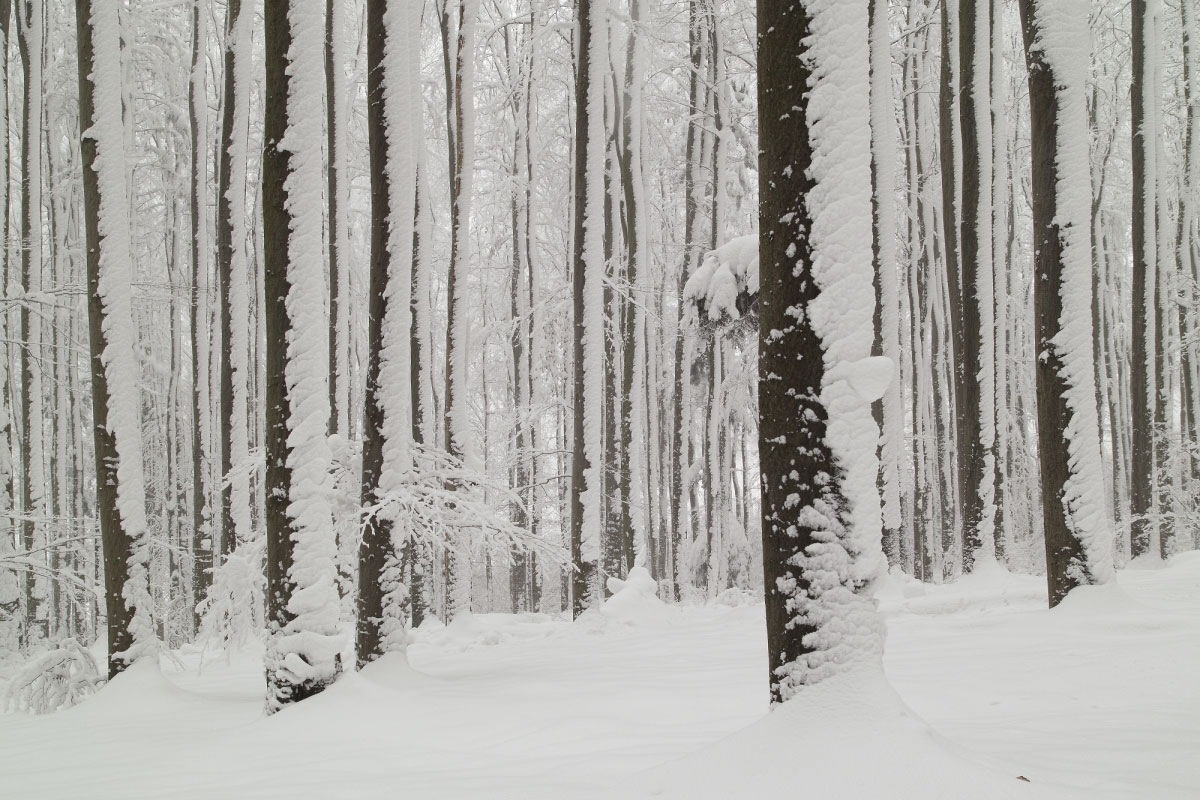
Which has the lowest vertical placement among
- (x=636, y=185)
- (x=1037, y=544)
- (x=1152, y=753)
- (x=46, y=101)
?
(x=1037, y=544)

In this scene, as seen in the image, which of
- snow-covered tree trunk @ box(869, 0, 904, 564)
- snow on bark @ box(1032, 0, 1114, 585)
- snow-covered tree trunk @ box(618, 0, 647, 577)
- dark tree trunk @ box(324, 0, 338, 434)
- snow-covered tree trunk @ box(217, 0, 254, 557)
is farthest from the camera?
snow-covered tree trunk @ box(217, 0, 254, 557)

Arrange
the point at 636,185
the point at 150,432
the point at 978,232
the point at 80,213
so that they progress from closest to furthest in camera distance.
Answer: the point at 978,232, the point at 636,185, the point at 80,213, the point at 150,432

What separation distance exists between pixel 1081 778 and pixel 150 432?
21.8 metres

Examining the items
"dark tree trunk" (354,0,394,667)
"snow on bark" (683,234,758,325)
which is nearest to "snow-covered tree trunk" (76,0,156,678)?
"dark tree trunk" (354,0,394,667)

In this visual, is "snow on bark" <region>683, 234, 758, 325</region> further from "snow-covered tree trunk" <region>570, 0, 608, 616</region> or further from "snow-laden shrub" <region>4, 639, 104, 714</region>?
"snow-laden shrub" <region>4, 639, 104, 714</region>

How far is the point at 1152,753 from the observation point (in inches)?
106

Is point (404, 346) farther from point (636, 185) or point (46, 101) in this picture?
point (46, 101)

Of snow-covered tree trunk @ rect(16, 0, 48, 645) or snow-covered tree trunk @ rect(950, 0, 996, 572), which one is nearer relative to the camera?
snow-covered tree trunk @ rect(950, 0, 996, 572)

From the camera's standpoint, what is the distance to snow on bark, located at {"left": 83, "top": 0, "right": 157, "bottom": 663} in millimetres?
6082

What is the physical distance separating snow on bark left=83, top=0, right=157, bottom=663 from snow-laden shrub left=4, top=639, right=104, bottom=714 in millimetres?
382

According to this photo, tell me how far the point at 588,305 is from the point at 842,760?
677cm

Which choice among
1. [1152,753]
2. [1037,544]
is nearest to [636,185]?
[1152,753]

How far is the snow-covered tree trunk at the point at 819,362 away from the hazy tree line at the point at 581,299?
0.01 m

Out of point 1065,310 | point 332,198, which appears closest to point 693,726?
point 1065,310
